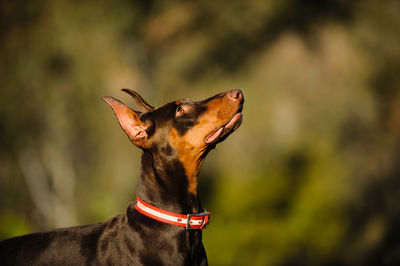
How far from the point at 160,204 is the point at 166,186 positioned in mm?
133

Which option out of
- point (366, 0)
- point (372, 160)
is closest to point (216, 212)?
point (372, 160)

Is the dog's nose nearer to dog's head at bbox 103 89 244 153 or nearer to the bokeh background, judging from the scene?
dog's head at bbox 103 89 244 153

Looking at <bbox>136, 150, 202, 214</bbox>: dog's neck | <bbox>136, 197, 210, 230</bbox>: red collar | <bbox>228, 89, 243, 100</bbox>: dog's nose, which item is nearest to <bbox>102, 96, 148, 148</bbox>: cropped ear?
<bbox>136, 150, 202, 214</bbox>: dog's neck

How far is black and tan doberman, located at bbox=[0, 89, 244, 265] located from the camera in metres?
2.73

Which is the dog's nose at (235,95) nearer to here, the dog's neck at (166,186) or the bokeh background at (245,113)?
the dog's neck at (166,186)

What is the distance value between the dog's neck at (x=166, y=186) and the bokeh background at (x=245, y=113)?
5420mm

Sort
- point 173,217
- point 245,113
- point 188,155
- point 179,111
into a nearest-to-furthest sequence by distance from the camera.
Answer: point 173,217
point 188,155
point 179,111
point 245,113

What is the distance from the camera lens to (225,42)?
360 inches

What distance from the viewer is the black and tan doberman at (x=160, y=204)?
8.96ft

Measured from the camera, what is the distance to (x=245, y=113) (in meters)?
8.73

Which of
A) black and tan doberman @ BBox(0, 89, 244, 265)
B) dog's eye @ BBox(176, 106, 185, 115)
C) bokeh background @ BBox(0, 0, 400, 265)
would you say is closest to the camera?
black and tan doberman @ BBox(0, 89, 244, 265)

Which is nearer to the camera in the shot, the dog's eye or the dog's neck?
the dog's neck

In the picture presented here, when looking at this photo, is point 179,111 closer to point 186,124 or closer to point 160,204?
point 186,124

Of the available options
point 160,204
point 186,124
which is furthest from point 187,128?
point 160,204
